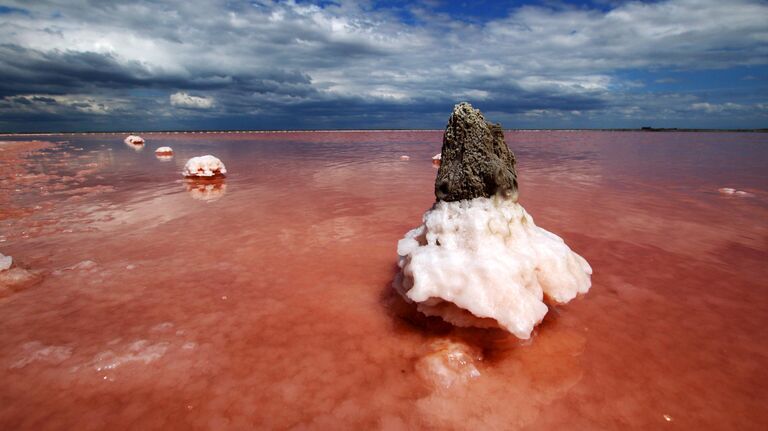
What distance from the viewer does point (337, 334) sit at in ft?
9.43

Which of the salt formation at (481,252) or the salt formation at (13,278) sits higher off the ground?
the salt formation at (481,252)

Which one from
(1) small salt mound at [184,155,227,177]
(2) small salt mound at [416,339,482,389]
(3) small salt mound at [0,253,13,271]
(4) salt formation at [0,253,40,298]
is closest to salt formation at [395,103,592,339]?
(2) small salt mound at [416,339,482,389]

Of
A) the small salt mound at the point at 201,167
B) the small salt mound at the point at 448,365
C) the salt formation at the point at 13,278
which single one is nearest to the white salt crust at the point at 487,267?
the small salt mound at the point at 448,365

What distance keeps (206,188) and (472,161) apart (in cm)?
815

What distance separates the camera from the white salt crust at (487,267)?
2.59 metres

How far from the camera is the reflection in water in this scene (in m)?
8.22

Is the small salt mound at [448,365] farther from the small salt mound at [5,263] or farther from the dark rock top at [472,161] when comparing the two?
the small salt mound at [5,263]

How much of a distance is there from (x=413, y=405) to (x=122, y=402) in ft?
5.75

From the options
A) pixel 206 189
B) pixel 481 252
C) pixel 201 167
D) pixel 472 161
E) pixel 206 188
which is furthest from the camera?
pixel 201 167

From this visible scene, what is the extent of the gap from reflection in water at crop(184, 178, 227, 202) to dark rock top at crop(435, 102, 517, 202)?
20.4 ft

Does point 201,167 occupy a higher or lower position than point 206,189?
higher

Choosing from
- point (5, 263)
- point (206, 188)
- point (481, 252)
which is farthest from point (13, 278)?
point (206, 188)

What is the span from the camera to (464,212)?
3.09 metres

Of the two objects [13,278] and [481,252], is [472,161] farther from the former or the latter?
[13,278]
